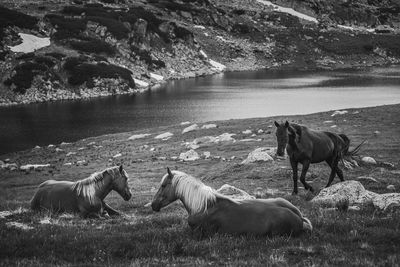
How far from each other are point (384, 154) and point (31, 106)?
2867 inches

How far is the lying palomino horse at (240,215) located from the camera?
9500mm

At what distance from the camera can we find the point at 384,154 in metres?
28.6

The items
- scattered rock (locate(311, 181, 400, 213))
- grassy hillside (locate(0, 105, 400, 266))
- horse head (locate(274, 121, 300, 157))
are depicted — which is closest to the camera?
grassy hillside (locate(0, 105, 400, 266))

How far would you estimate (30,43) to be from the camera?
4409 inches

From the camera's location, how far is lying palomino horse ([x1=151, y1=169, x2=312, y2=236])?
9.50 m

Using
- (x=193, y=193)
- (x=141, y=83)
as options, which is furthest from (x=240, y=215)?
(x=141, y=83)

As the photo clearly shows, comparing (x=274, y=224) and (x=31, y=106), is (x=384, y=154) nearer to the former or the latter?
(x=274, y=224)

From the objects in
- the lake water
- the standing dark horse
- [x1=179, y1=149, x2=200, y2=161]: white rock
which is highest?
the standing dark horse

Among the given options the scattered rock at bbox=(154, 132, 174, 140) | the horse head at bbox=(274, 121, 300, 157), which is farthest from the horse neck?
the scattered rock at bbox=(154, 132, 174, 140)

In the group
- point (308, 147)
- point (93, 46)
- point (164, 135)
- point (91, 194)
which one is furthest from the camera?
point (93, 46)

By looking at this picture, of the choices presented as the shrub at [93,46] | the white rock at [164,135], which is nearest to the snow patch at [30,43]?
the shrub at [93,46]

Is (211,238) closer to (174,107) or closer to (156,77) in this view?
(174,107)

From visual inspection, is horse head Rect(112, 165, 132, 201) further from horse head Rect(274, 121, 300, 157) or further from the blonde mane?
horse head Rect(274, 121, 300, 157)

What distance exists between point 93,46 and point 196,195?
385 feet
